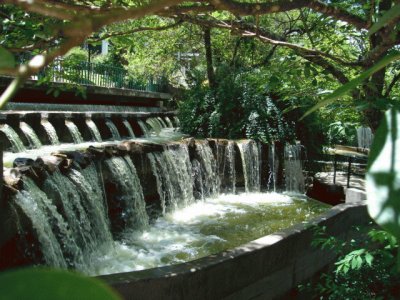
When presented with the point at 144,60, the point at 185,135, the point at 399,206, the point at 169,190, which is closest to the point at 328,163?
the point at 185,135

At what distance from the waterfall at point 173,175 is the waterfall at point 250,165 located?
187cm

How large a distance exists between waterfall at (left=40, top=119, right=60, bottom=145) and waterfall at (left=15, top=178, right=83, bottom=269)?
484cm

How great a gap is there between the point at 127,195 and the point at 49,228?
2.51 metres

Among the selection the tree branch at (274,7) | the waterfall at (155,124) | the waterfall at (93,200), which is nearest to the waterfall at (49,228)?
the waterfall at (93,200)

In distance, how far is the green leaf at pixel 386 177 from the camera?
33 cm

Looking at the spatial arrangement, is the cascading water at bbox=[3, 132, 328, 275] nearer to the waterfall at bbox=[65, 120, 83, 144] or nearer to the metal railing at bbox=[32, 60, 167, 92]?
the waterfall at bbox=[65, 120, 83, 144]

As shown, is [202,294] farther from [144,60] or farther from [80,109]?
[144,60]

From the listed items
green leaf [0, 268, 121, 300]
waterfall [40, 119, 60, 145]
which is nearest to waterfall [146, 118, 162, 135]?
waterfall [40, 119, 60, 145]

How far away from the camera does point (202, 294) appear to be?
4555 millimetres

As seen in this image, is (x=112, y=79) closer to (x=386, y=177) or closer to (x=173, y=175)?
(x=173, y=175)

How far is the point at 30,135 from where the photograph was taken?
9.79m

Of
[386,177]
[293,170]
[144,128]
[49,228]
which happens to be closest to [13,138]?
[49,228]

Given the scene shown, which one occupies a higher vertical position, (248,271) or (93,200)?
(93,200)

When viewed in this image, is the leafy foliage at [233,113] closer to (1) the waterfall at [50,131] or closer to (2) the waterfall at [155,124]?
(2) the waterfall at [155,124]
